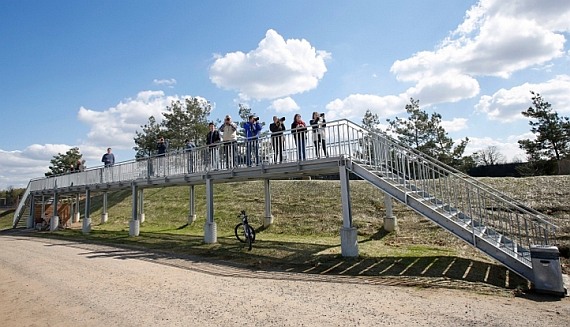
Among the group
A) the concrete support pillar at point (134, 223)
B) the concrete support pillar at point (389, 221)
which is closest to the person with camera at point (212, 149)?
the concrete support pillar at point (134, 223)

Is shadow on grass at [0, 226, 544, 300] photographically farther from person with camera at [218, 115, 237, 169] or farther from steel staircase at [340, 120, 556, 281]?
person with camera at [218, 115, 237, 169]

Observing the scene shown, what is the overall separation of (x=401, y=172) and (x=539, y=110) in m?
25.4

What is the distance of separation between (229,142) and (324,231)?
→ 18.3 feet

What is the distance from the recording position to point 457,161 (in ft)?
→ 93.9

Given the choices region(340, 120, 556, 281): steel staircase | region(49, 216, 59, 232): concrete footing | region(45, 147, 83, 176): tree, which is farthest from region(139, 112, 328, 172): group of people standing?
region(45, 147, 83, 176): tree

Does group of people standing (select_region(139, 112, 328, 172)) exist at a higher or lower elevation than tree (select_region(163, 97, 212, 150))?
lower

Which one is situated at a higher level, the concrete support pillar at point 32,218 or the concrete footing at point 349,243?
the concrete support pillar at point 32,218

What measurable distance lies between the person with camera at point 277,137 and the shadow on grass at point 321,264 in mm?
3215

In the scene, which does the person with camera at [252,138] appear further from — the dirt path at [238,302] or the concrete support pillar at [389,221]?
the concrete support pillar at [389,221]

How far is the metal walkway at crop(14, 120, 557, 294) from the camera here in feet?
25.0

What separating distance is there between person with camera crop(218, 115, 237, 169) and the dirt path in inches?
205

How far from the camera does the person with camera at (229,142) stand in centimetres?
1340

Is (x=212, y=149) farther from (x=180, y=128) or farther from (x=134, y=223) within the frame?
(x=180, y=128)

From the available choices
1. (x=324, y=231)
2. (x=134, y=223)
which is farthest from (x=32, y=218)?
(x=324, y=231)
